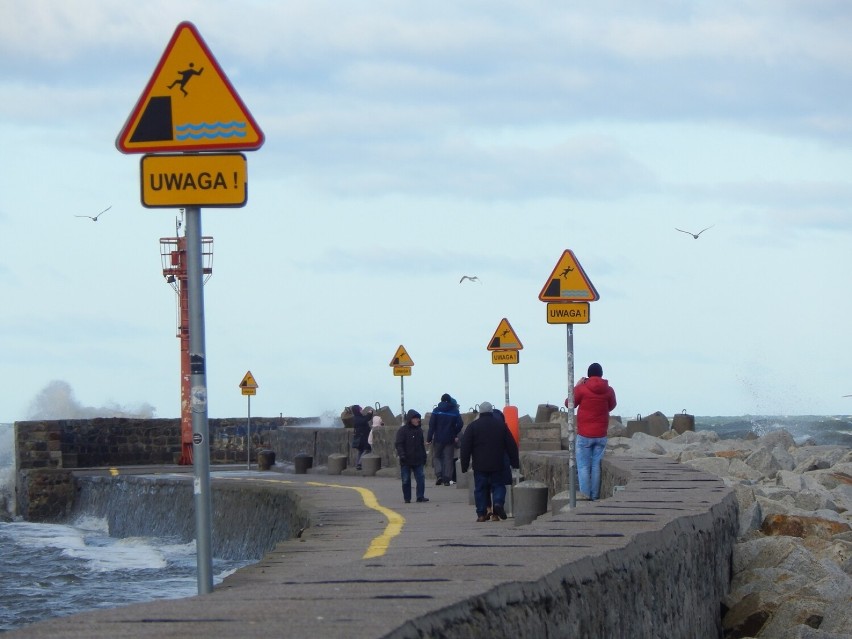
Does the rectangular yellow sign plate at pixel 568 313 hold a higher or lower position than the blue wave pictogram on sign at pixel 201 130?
lower

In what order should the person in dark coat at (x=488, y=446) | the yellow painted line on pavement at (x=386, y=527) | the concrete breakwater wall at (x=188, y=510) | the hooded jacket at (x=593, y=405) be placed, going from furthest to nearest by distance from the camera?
the concrete breakwater wall at (x=188, y=510) → the person in dark coat at (x=488, y=446) → the hooded jacket at (x=593, y=405) → the yellow painted line on pavement at (x=386, y=527)

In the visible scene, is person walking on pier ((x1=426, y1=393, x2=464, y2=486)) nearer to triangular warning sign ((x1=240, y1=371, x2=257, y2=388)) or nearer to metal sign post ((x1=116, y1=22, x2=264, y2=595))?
triangular warning sign ((x1=240, y1=371, x2=257, y2=388))

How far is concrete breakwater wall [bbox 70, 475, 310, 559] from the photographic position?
26781 mm

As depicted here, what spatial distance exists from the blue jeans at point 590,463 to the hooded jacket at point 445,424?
35.5ft

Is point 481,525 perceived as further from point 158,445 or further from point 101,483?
point 158,445

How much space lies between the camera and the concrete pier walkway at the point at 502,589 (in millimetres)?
4570

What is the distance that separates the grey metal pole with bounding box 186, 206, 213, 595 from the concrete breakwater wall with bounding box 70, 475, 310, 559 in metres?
13.7

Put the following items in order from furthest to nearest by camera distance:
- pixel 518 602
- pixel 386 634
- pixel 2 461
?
pixel 2 461, pixel 518 602, pixel 386 634

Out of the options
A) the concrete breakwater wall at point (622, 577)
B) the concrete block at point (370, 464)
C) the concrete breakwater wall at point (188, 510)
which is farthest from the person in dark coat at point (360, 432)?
the concrete breakwater wall at point (622, 577)

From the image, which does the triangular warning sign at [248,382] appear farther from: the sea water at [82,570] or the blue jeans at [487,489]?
the blue jeans at [487,489]

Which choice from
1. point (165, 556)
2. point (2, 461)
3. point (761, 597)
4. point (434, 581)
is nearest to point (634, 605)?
point (434, 581)

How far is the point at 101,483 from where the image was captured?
42.4m

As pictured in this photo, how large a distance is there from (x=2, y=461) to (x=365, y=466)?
60629 millimetres

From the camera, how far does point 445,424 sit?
28984 millimetres
